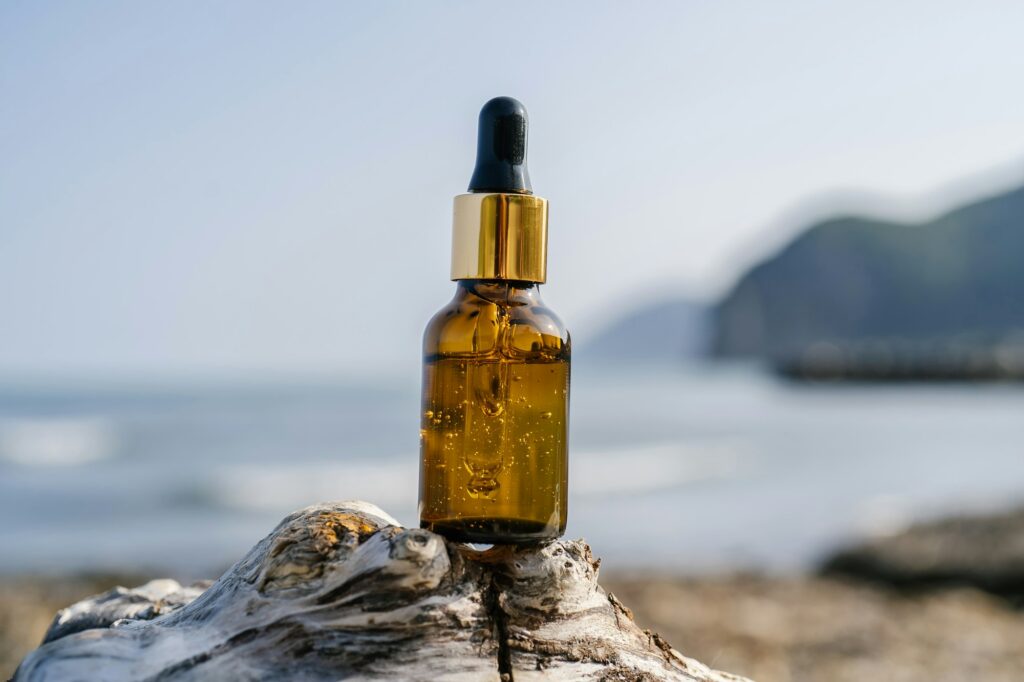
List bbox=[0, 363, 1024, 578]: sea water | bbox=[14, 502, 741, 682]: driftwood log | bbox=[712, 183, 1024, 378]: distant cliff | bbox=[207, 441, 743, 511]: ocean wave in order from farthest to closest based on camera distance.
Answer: bbox=[712, 183, 1024, 378]: distant cliff → bbox=[207, 441, 743, 511]: ocean wave → bbox=[0, 363, 1024, 578]: sea water → bbox=[14, 502, 741, 682]: driftwood log

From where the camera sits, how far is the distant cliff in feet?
313

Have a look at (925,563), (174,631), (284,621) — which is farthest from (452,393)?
(925,563)

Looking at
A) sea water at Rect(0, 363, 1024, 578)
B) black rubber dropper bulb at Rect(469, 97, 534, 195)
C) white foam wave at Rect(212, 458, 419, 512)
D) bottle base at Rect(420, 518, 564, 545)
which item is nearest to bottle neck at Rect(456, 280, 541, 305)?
black rubber dropper bulb at Rect(469, 97, 534, 195)

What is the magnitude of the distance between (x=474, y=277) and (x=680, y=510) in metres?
13.9

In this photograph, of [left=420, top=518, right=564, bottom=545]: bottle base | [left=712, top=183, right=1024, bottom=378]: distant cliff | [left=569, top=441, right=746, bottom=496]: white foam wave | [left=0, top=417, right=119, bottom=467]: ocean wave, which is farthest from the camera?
[left=712, top=183, right=1024, bottom=378]: distant cliff

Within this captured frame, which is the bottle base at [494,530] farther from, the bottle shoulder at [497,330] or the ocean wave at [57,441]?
the ocean wave at [57,441]

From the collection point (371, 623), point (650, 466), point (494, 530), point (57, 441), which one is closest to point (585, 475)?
point (650, 466)

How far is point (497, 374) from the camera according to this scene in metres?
2.10

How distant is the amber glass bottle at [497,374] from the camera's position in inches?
82.6

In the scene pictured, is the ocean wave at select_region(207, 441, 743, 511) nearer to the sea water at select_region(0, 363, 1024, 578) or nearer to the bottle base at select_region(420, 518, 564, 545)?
the sea water at select_region(0, 363, 1024, 578)

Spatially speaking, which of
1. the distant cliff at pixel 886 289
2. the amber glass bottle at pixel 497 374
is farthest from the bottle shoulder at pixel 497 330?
the distant cliff at pixel 886 289

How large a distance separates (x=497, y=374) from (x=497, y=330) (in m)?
0.09

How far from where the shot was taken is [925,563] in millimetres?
9969

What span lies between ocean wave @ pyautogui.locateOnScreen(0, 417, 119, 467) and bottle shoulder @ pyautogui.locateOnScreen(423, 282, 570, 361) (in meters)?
23.9
